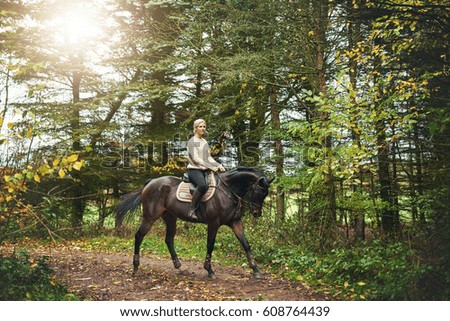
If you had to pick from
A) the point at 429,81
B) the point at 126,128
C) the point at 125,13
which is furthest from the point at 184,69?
the point at 429,81

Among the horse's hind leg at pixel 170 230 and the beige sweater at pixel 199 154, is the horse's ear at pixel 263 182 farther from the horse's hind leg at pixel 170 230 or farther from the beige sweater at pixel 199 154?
the horse's hind leg at pixel 170 230

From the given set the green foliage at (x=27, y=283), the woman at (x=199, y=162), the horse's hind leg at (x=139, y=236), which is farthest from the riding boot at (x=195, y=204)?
the green foliage at (x=27, y=283)

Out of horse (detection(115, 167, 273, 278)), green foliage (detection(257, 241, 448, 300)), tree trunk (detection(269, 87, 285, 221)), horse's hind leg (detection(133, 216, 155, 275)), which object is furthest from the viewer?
tree trunk (detection(269, 87, 285, 221))

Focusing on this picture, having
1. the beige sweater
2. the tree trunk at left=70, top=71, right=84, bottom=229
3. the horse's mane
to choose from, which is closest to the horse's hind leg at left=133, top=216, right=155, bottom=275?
the beige sweater

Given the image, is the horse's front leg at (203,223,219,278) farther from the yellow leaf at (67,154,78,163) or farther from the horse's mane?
the yellow leaf at (67,154,78,163)

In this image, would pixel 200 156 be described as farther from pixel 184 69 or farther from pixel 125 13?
pixel 125 13

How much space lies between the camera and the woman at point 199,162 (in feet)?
21.6

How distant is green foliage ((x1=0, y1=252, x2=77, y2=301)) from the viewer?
481cm

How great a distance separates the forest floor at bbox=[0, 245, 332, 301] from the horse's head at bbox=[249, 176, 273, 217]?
1.38 m

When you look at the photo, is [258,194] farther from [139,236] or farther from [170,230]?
[139,236]

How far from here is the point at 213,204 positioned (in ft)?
22.9
